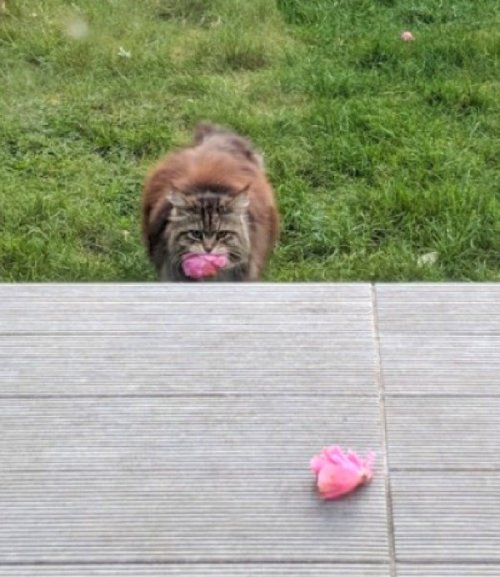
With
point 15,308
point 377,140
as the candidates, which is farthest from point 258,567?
point 377,140

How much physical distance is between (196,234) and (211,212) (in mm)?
107

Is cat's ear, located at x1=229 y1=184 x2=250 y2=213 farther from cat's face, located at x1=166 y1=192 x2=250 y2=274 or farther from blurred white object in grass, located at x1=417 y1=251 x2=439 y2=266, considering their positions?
blurred white object in grass, located at x1=417 y1=251 x2=439 y2=266

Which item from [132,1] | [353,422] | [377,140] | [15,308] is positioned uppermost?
[353,422]

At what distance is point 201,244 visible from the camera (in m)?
4.26

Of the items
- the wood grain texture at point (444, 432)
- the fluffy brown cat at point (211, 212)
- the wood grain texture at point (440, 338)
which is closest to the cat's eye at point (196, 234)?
the fluffy brown cat at point (211, 212)

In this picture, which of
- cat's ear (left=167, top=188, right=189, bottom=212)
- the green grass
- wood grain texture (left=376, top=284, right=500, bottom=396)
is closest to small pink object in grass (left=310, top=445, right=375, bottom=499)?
wood grain texture (left=376, top=284, right=500, bottom=396)

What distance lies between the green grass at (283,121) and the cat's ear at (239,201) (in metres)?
0.61

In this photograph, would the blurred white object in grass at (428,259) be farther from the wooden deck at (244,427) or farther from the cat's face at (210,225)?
the wooden deck at (244,427)

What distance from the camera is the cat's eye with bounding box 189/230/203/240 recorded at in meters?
4.25

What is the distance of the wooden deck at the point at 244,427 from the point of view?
224cm

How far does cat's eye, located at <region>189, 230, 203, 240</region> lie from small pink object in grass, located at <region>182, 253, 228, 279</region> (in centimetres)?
7

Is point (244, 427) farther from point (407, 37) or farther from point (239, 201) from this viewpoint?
point (407, 37)

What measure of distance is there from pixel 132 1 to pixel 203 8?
0.54 m

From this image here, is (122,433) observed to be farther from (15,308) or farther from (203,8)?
(203,8)
